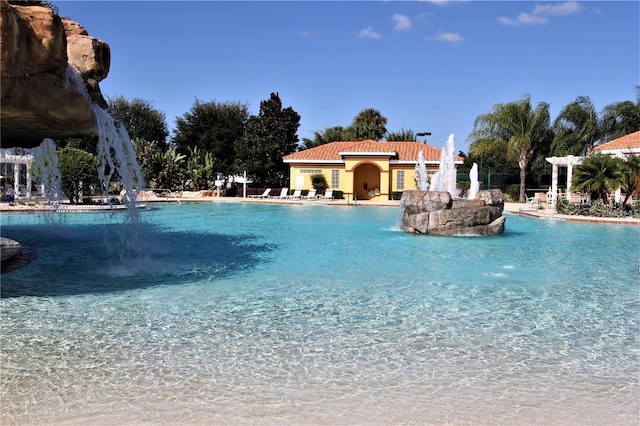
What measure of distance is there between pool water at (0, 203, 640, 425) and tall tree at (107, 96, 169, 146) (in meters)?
41.7

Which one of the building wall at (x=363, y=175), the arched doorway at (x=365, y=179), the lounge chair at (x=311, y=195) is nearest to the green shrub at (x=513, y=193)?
the building wall at (x=363, y=175)

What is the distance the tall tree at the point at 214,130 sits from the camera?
165 ft

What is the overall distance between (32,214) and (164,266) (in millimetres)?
14649

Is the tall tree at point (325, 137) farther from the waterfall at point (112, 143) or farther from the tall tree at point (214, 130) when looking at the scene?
the waterfall at point (112, 143)

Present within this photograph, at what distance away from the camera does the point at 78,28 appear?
9.95 meters

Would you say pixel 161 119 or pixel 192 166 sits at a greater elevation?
pixel 161 119

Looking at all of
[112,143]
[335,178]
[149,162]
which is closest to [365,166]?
[335,178]

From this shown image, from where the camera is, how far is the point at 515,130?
38.9m

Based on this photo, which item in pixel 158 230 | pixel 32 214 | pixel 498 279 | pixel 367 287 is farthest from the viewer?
pixel 32 214

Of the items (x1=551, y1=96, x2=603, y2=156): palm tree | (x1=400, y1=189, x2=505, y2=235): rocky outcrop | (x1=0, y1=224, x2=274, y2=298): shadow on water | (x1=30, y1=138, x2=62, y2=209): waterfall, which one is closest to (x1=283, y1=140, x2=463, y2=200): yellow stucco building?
(x1=551, y1=96, x2=603, y2=156): palm tree

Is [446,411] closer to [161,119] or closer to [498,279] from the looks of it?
[498,279]

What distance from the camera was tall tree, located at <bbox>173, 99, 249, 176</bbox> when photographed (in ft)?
165

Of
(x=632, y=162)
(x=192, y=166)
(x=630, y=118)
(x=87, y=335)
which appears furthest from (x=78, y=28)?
(x=630, y=118)

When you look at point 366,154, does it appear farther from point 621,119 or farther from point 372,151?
point 621,119
